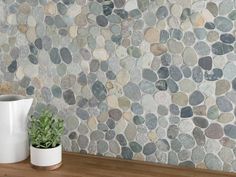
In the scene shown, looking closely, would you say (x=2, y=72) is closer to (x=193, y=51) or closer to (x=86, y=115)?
(x=86, y=115)

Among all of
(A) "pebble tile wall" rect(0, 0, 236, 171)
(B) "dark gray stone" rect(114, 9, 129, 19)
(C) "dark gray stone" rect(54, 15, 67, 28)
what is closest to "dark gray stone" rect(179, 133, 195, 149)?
(A) "pebble tile wall" rect(0, 0, 236, 171)

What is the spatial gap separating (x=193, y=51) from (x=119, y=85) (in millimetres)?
268

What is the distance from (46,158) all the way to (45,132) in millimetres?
82

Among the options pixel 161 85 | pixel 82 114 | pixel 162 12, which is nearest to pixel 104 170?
pixel 82 114

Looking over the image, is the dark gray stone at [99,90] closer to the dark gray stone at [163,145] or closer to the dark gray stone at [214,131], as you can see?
the dark gray stone at [163,145]

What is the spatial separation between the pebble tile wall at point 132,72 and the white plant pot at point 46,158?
148 millimetres

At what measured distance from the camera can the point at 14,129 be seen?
1.40m

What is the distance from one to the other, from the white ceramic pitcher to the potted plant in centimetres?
5

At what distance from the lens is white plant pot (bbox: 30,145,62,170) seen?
53.5 inches

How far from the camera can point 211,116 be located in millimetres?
1349

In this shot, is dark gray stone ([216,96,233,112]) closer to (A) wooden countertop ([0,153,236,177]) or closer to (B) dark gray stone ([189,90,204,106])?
(B) dark gray stone ([189,90,204,106])

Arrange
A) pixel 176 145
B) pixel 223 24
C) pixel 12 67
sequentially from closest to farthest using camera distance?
pixel 223 24
pixel 176 145
pixel 12 67

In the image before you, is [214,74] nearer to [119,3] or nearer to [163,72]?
[163,72]

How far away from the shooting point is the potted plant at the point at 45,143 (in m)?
1.36
